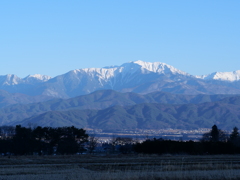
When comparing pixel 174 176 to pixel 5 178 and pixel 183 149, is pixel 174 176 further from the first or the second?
pixel 183 149

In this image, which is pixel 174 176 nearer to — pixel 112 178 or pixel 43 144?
pixel 112 178

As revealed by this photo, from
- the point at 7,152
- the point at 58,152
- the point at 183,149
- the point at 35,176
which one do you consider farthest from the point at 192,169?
the point at 7,152

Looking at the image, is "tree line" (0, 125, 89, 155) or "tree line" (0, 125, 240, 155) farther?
"tree line" (0, 125, 89, 155)

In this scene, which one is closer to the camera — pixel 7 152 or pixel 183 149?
pixel 183 149

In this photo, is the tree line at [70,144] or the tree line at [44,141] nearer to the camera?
the tree line at [70,144]

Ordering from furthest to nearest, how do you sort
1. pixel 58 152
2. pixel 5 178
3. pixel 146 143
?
pixel 58 152 < pixel 146 143 < pixel 5 178

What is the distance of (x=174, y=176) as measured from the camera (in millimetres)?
33219

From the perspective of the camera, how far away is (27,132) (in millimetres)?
98062

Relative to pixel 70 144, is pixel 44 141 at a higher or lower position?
higher

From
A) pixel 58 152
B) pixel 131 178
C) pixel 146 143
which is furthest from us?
pixel 58 152

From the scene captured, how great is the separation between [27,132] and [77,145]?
1020 centimetres

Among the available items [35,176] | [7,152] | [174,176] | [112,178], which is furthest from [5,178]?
[7,152]

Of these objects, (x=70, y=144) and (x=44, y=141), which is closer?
(x=70, y=144)

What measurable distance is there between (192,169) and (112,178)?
10.1 m
